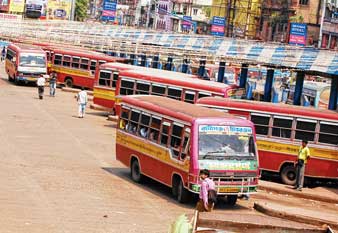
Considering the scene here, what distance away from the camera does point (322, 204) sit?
24.9 m

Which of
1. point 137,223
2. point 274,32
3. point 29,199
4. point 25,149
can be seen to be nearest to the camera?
point 137,223

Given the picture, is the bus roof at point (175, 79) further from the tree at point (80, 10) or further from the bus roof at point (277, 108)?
the tree at point (80, 10)

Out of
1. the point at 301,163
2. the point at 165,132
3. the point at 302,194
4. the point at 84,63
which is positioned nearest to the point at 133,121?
the point at 165,132

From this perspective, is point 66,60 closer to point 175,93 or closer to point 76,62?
point 76,62

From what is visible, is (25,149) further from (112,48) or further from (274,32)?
(274,32)

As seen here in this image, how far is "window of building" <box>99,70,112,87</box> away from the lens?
43.2m

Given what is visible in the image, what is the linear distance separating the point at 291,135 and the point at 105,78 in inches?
700

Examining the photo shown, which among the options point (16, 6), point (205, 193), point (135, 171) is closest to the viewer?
point (205, 193)

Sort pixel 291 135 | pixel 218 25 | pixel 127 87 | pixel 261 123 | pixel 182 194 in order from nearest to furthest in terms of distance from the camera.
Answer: pixel 182 194 < pixel 291 135 < pixel 261 123 < pixel 127 87 < pixel 218 25

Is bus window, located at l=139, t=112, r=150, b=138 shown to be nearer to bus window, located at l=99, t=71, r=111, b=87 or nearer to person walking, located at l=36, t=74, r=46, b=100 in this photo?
bus window, located at l=99, t=71, r=111, b=87

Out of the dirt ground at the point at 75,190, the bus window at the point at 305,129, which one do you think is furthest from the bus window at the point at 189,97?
the bus window at the point at 305,129

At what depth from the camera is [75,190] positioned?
22.5m

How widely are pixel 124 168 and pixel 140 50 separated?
2936 cm

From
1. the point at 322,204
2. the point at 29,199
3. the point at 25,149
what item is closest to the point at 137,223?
the point at 29,199
